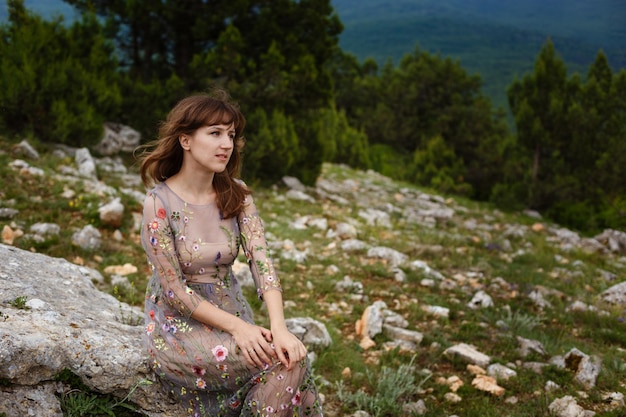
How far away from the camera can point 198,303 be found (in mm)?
2715

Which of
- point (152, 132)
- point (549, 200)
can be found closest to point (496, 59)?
point (549, 200)

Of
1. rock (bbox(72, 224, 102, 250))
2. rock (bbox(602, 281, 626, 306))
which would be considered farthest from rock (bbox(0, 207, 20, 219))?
rock (bbox(602, 281, 626, 306))

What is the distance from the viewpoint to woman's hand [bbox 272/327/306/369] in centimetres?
254

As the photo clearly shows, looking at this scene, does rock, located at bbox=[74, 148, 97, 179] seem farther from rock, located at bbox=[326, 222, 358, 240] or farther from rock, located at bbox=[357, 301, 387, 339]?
rock, located at bbox=[357, 301, 387, 339]

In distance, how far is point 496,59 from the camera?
128 meters

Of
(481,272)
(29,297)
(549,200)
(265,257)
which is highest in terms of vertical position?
(265,257)

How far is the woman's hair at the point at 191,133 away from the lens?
2.89 metres

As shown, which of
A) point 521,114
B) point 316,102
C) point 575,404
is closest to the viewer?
point 575,404

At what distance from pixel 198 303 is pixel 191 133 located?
36.6 inches

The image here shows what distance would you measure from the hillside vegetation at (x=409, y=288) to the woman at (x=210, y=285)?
1093 mm

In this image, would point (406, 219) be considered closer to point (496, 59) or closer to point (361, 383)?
point (361, 383)

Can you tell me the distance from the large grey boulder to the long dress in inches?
5.3

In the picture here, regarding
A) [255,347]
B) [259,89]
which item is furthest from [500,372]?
[259,89]

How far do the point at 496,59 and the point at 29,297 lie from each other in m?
138
